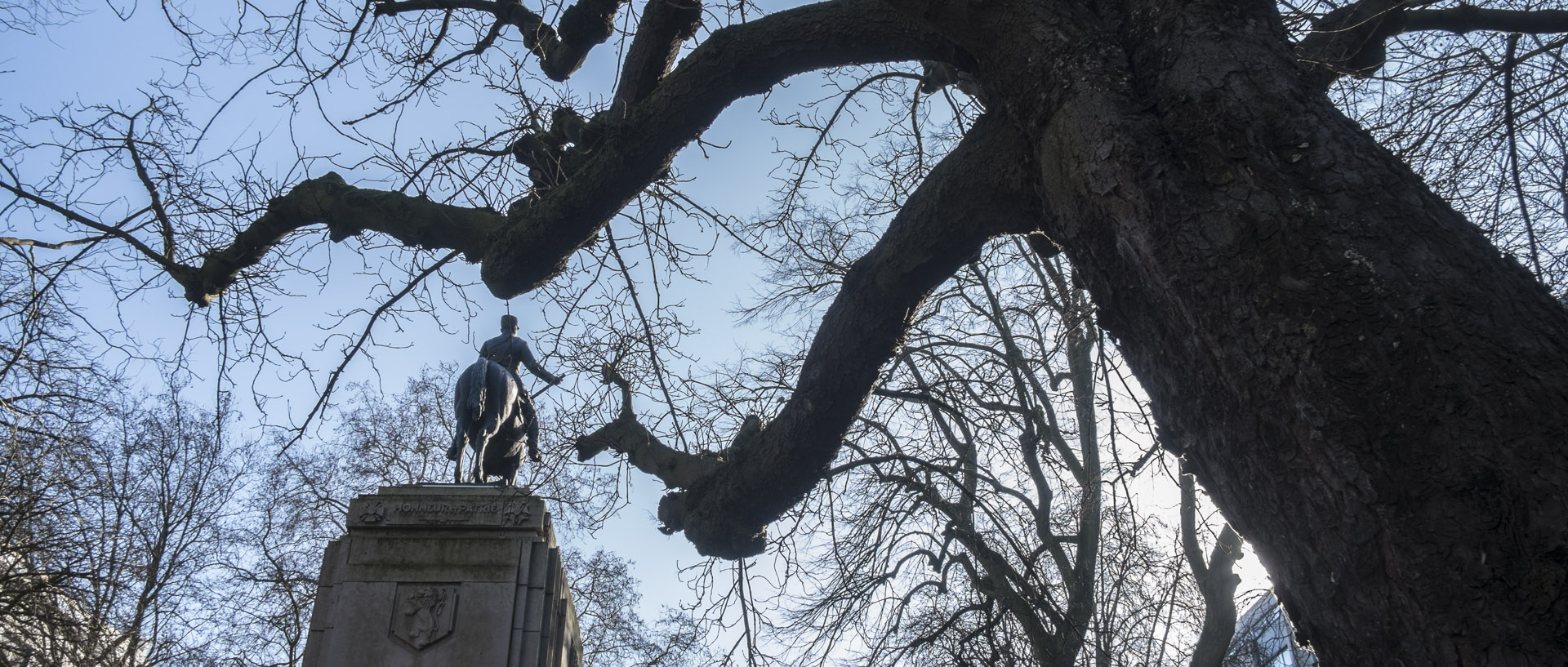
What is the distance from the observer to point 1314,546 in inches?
79.1

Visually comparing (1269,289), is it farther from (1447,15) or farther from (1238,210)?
(1447,15)

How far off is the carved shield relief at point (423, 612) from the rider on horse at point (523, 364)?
1.39 metres

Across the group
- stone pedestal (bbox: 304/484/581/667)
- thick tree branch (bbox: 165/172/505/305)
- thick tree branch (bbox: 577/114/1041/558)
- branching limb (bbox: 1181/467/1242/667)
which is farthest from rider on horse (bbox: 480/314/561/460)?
branching limb (bbox: 1181/467/1242/667)

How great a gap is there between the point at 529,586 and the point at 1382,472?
430cm

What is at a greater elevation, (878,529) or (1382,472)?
(878,529)

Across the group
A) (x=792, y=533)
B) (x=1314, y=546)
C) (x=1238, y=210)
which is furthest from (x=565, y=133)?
(x=1314, y=546)

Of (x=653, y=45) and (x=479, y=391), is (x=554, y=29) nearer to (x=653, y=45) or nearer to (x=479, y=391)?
(x=653, y=45)

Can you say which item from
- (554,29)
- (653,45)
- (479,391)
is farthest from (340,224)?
(653,45)

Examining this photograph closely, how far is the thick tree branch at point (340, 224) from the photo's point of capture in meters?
5.33

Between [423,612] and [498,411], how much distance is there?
1289mm

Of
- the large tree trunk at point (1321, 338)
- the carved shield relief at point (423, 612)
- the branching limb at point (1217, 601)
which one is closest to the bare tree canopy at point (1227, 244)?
the large tree trunk at point (1321, 338)

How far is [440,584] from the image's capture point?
527 centimetres

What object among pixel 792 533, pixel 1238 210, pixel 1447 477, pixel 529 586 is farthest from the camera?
pixel 792 533

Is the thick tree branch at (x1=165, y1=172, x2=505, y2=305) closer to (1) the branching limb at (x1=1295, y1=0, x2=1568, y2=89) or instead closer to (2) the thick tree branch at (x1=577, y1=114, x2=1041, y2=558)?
(2) the thick tree branch at (x1=577, y1=114, x2=1041, y2=558)
